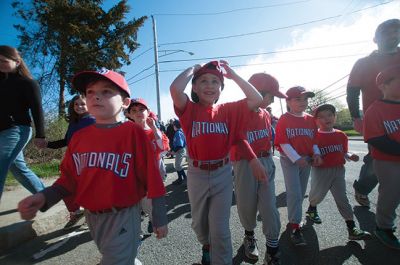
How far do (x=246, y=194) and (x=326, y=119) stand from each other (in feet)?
5.84

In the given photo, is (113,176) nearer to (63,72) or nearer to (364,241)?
(364,241)

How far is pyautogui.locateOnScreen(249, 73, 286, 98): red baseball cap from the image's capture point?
3305 millimetres

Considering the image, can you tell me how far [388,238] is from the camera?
2.88 m

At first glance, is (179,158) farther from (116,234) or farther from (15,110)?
(116,234)

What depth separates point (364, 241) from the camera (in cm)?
309

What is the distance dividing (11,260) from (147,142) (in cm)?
234

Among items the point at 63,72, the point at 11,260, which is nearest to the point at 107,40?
the point at 63,72

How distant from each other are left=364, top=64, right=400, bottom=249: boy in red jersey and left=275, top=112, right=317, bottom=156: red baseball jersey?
69 cm

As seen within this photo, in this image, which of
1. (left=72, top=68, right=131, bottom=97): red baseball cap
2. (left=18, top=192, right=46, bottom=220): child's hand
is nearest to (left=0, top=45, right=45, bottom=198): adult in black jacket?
(left=72, top=68, right=131, bottom=97): red baseball cap

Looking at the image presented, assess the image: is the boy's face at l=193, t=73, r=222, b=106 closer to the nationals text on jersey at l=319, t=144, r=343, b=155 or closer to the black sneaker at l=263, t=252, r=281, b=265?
the black sneaker at l=263, t=252, r=281, b=265

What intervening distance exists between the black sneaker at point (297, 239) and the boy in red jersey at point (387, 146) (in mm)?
762

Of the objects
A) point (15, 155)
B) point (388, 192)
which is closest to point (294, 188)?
point (388, 192)

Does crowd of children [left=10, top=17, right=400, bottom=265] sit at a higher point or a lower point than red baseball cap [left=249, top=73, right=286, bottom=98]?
lower

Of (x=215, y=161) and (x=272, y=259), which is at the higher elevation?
(x=215, y=161)
